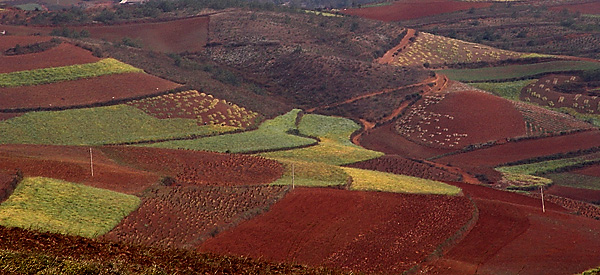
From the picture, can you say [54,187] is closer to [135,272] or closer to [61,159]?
[61,159]

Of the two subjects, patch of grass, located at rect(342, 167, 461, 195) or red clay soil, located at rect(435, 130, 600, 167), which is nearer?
patch of grass, located at rect(342, 167, 461, 195)

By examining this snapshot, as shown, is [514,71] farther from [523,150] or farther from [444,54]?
[523,150]

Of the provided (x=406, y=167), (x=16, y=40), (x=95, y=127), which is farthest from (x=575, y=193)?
(x=16, y=40)

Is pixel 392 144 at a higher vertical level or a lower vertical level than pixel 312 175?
lower

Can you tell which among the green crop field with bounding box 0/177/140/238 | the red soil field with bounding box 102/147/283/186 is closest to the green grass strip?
the red soil field with bounding box 102/147/283/186

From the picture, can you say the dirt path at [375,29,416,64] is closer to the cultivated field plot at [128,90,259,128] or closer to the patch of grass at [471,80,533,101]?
the patch of grass at [471,80,533,101]

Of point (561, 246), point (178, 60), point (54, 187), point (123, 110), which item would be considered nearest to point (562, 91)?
point (178, 60)
